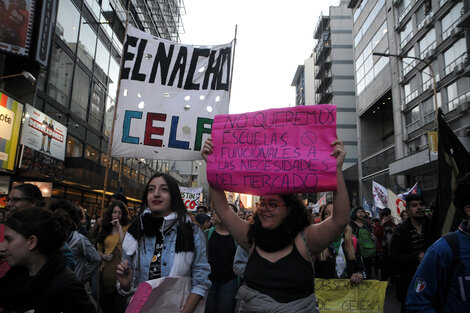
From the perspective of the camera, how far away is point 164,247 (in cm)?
282

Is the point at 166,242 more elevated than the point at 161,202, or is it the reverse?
the point at 161,202

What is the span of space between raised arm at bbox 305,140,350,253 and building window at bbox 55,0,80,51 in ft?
69.5

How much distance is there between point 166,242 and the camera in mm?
2842

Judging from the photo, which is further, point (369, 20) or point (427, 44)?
point (369, 20)

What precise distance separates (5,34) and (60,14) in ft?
20.0

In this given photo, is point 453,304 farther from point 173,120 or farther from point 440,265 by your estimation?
point 173,120

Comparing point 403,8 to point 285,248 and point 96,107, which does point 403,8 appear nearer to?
point 96,107

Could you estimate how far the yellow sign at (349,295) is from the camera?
4367 millimetres

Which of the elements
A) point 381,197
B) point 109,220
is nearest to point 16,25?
point 109,220

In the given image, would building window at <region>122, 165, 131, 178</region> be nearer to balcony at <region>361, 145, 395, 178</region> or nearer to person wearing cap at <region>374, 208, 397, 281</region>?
balcony at <region>361, 145, 395, 178</region>

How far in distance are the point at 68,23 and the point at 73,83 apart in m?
3.52

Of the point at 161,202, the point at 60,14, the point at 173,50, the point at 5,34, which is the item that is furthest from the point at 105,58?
the point at 161,202

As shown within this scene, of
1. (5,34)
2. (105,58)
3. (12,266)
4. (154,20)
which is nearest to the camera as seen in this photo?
(12,266)

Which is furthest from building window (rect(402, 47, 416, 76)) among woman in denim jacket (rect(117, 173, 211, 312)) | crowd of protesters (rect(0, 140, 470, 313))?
woman in denim jacket (rect(117, 173, 211, 312))
